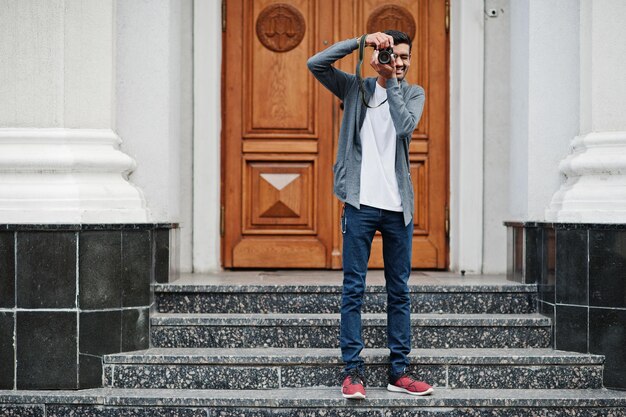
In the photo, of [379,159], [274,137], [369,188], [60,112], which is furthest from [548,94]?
→ [60,112]

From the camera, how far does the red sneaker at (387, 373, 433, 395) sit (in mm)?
4566

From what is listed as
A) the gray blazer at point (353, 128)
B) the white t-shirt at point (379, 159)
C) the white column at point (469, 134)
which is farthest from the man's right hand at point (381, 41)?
the white column at point (469, 134)

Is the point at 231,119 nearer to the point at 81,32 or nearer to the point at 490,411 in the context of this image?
the point at 81,32

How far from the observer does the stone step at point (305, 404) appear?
4527mm

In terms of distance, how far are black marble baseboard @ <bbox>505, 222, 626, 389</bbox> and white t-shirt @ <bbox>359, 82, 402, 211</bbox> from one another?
1.26m

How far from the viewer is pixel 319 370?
4.80 m

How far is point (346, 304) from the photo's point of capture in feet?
14.5

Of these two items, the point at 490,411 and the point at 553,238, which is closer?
the point at 490,411

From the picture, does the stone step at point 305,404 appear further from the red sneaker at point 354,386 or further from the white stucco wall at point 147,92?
the white stucco wall at point 147,92

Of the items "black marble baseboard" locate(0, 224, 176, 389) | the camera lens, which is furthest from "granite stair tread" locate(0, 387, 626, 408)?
the camera lens

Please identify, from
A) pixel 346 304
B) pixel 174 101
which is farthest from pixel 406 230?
pixel 174 101

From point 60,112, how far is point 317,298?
194 centimetres

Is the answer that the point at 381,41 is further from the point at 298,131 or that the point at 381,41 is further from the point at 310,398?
the point at 298,131

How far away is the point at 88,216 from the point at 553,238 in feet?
9.14
